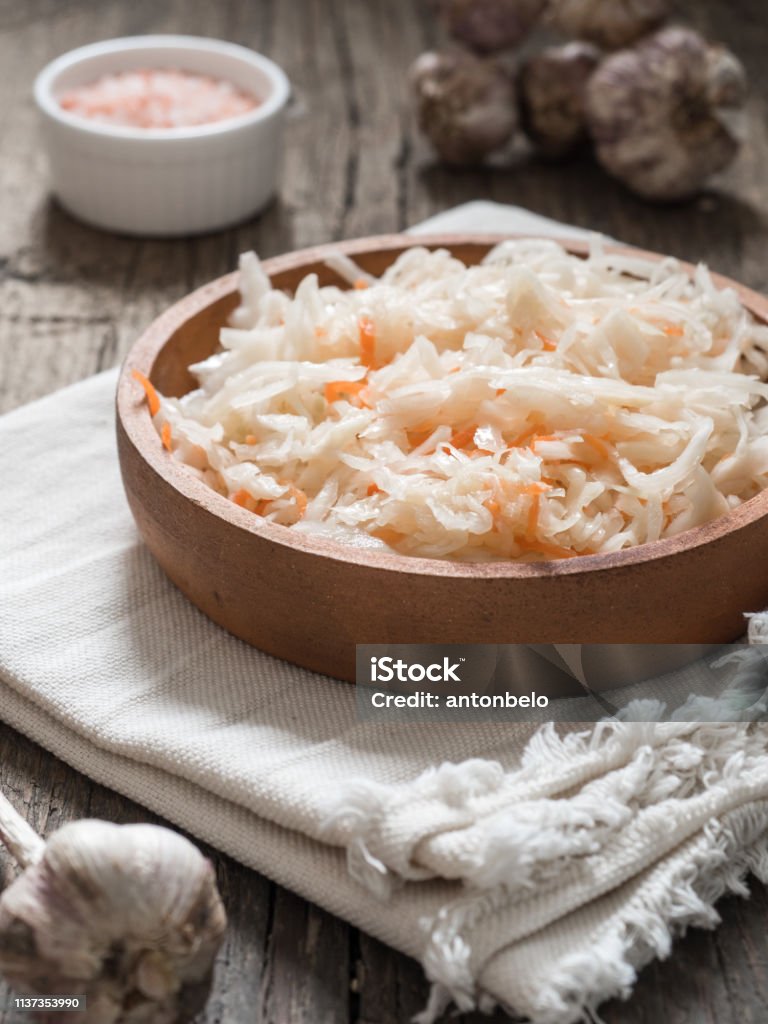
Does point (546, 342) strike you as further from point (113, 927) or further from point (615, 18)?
point (615, 18)

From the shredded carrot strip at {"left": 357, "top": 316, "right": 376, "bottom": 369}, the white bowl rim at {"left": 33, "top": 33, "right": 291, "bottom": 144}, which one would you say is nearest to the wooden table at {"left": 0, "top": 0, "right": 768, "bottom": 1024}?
the white bowl rim at {"left": 33, "top": 33, "right": 291, "bottom": 144}

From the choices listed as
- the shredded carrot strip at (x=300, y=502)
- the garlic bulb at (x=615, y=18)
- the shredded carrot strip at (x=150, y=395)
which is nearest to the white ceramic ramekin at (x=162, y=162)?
the garlic bulb at (x=615, y=18)

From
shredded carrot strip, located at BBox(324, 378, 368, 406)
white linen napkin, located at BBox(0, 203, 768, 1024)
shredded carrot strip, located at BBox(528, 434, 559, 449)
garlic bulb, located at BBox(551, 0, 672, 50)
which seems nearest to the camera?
white linen napkin, located at BBox(0, 203, 768, 1024)

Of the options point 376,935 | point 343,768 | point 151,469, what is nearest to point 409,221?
point 151,469

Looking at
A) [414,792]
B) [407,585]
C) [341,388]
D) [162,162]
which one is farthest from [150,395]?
[162,162]

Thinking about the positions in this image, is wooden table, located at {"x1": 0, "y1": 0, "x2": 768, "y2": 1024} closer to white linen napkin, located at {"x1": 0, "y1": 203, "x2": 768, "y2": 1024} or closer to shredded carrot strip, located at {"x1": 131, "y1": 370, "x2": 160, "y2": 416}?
white linen napkin, located at {"x1": 0, "y1": 203, "x2": 768, "y2": 1024}

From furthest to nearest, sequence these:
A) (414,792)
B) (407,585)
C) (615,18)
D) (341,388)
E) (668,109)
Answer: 1. (615,18)
2. (668,109)
3. (341,388)
4. (407,585)
5. (414,792)
